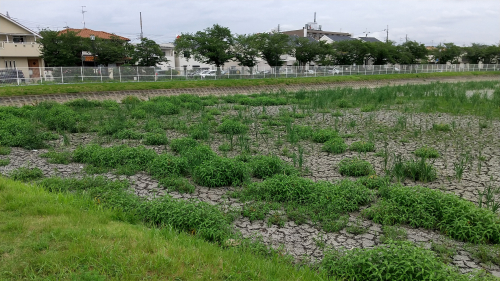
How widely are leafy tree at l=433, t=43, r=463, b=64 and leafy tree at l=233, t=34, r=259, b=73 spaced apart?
37689 millimetres

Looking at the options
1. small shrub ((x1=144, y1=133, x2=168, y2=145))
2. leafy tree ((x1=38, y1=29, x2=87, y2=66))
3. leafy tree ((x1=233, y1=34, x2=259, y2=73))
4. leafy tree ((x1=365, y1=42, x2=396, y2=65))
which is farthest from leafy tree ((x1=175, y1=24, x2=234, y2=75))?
small shrub ((x1=144, y1=133, x2=168, y2=145))

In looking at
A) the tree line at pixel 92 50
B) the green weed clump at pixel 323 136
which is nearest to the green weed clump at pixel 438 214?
the green weed clump at pixel 323 136

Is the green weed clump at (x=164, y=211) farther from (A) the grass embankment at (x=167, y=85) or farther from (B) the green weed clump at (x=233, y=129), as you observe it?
(A) the grass embankment at (x=167, y=85)

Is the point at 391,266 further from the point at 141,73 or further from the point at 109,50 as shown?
the point at 109,50

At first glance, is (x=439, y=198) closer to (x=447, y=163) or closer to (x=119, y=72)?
(x=447, y=163)

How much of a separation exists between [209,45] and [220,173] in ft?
83.4

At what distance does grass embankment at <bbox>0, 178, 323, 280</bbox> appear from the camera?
3273 millimetres

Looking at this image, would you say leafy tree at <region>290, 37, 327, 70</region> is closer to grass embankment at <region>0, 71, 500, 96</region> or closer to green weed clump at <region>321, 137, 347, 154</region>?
grass embankment at <region>0, 71, 500, 96</region>

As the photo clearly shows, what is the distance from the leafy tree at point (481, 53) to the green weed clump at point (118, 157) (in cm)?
6271

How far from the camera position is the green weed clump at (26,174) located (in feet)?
20.3

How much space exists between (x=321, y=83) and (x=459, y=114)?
17944 mm

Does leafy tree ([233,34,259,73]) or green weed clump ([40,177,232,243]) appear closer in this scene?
green weed clump ([40,177,232,243])

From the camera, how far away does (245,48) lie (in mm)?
32469

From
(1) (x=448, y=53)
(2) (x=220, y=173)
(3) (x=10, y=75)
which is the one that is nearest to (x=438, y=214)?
(2) (x=220, y=173)
